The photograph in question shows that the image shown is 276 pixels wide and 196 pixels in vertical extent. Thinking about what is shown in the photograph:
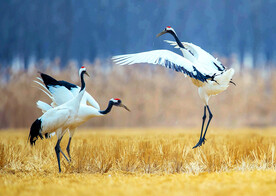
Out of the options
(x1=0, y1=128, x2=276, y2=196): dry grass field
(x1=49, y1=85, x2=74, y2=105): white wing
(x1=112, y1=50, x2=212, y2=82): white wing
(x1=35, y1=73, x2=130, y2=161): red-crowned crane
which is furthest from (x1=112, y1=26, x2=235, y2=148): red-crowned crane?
(x1=0, y1=128, x2=276, y2=196): dry grass field

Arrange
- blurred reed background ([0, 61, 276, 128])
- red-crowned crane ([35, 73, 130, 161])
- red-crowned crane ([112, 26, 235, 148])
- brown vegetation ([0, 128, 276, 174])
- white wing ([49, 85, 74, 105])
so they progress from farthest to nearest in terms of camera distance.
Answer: blurred reed background ([0, 61, 276, 128]), white wing ([49, 85, 74, 105]), red-crowned crane ([112, 26, 235, 148]), red-crowned crane ([35, 73, 130, 161]), brown vegetation ([0, 128, 276, 174])

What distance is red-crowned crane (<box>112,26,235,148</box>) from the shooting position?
436 cm

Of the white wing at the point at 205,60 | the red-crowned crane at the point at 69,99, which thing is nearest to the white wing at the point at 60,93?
the red-crowned crane at the point at 69,99

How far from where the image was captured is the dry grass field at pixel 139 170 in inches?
109

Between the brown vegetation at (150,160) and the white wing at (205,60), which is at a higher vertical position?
the white wing at (205,60)

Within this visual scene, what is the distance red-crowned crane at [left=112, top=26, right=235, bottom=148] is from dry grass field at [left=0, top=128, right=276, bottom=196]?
2.72 ft

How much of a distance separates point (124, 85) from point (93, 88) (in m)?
0.95

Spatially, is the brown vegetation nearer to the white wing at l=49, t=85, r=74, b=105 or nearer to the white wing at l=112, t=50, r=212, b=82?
the white wing at l=49, t=85, r=74, b=105

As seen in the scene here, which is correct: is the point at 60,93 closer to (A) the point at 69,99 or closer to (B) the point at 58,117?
(A) the point at 69,99

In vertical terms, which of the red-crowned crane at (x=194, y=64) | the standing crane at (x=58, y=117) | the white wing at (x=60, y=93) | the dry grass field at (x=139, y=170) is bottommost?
the dry grass field at (x=139, y=170)

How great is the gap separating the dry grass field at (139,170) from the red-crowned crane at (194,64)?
83 centimetres

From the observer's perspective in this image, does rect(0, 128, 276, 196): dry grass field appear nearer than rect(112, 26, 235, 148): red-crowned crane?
Yes

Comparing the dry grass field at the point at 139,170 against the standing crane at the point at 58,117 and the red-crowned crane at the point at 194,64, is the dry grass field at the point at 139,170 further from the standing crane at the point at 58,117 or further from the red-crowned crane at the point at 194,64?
the red-crowned crane at the point at 194,64

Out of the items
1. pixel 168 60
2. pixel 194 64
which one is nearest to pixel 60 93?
pixel 168 60
